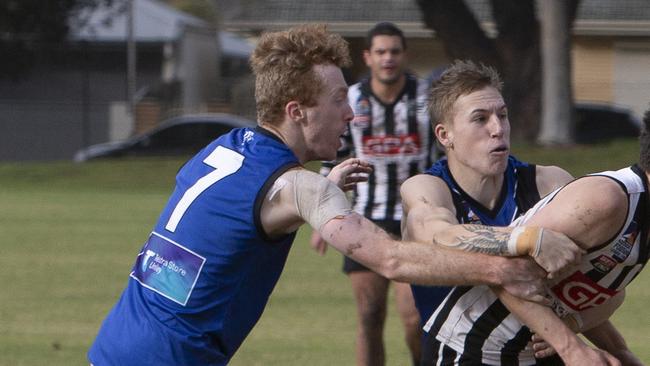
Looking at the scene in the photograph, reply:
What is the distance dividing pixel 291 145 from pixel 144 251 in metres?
0.61

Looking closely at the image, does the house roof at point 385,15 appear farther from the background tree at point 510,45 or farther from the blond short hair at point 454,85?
the blond short hair at point 454,85

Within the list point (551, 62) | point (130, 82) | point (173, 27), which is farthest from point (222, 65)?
point (551, 62)

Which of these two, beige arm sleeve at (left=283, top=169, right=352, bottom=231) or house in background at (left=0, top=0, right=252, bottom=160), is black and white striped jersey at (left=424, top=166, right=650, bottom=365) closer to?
beige arm sleeve at (left=283, top=169, right=352, bottom=231)

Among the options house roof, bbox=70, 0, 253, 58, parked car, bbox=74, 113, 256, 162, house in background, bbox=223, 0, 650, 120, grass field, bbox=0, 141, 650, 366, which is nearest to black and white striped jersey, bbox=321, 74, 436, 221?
grass field, bbox=0, 141, 650, 366

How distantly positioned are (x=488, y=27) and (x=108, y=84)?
11500 millimetres

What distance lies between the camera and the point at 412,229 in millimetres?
4270

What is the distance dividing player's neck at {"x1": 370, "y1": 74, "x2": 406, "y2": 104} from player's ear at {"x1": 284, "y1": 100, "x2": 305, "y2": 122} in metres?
4.07

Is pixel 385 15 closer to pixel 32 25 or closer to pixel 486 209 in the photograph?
pixel 32 25

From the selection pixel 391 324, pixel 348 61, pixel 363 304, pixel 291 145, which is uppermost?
pixel 348 61

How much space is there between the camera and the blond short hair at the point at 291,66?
13.5 feet

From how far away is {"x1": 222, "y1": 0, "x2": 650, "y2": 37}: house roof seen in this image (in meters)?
36.7

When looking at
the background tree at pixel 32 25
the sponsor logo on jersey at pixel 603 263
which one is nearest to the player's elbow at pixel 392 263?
the sponsor logo on jersey at pixel 603 263

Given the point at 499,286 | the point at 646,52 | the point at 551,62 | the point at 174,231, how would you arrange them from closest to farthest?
the point at 499,286 → the point at 174,231 → the point at 551,62 → the point at 646,52

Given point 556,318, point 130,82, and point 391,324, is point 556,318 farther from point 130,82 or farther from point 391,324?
point 130,82
